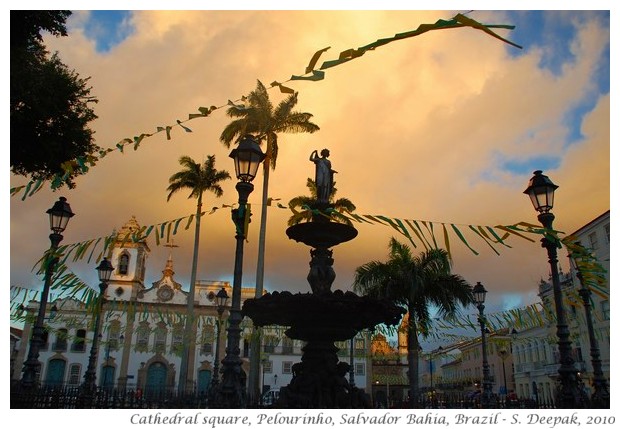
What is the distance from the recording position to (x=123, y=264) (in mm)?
56219

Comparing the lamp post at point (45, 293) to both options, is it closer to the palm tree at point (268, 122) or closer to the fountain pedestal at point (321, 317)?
the fountain pedestal at point (321, 317)

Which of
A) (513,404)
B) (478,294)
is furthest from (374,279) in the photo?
(513,404)

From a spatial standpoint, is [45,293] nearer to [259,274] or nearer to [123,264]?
[259,274]

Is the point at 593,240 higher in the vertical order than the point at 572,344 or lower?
higher

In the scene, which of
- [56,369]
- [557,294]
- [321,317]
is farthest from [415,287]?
[56,369]

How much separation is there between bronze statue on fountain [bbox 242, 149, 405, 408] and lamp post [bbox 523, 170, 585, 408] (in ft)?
10.6

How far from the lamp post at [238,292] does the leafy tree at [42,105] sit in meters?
5.78

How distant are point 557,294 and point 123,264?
54.9 metres

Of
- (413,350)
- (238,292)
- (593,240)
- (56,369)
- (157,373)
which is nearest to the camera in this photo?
(238,292)

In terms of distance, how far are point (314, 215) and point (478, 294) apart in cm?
1143

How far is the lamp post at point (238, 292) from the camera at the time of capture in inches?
296

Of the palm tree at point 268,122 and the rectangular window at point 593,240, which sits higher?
the palm tree at point 268,122

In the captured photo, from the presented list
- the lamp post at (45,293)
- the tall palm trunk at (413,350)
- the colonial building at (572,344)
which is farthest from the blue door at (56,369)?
the colonial building at (572,344)

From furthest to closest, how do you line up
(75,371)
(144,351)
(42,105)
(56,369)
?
(75,371), (56,369), (144,351), (42,105)
